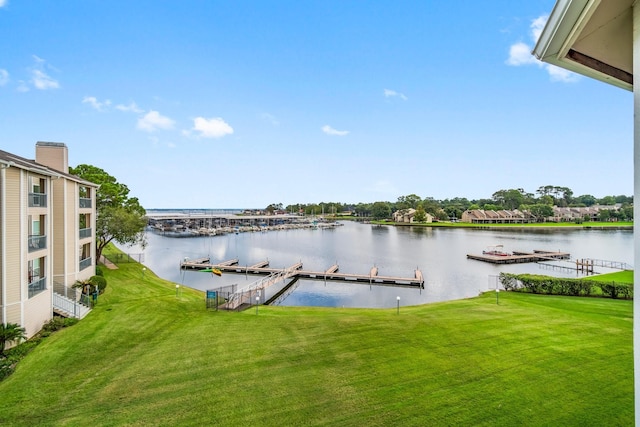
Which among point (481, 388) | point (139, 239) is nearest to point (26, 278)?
point (481, 388)

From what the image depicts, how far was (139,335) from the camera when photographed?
38.2 feet

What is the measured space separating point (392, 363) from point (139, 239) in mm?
32094

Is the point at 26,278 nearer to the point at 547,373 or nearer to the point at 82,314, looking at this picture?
the point at 82,314

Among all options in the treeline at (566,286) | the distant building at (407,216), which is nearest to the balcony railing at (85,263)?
the treeline at (566,286)

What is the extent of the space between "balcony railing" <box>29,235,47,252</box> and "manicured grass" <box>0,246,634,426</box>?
3.48 metres

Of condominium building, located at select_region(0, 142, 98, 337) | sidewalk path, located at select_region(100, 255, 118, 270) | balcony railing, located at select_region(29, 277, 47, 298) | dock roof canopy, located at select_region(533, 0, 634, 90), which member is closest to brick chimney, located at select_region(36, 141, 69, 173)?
condominium building, located at select_region(0, 142, 98, 337)

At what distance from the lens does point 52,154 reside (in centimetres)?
Result: 1747

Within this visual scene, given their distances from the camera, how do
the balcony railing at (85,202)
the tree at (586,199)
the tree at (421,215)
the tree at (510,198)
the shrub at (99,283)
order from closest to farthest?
the shrub at (99,283), the balcony railing at (85,202), the tree at (421,215), the tree at (510,198), the tree at (586,199)

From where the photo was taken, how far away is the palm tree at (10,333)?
32.3 feet

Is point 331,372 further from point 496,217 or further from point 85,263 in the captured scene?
point 496,217

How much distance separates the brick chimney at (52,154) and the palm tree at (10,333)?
405 inches

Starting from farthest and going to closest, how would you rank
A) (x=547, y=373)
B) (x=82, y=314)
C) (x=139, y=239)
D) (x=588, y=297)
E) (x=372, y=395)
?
(x=139, y=239) < (x=588, y=297) < (x=82, y=314) < (x=547, y=373) < (x=372, y=395)

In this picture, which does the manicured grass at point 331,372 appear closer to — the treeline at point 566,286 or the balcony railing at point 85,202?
the balcony railing at point 85,202

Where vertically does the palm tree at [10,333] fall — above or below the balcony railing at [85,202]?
below
